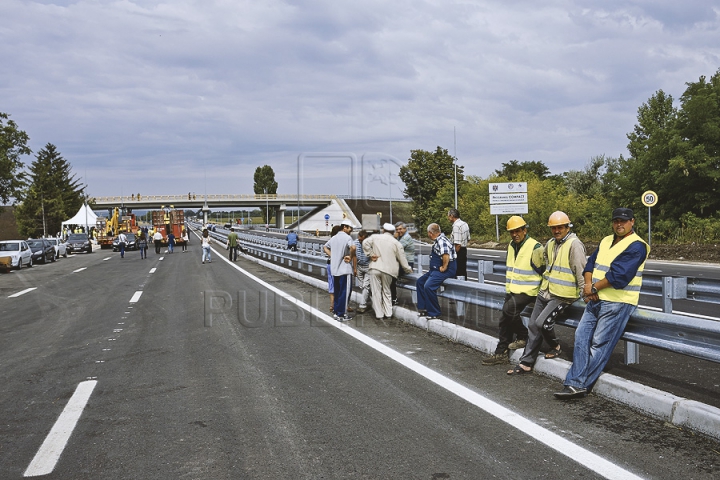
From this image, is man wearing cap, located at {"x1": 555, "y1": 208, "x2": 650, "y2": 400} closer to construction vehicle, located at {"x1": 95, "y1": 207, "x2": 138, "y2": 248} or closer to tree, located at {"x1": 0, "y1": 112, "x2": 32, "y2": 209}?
tree, located at {"x1": 0, "y1": 112, "x2": 32, "y2": 209}

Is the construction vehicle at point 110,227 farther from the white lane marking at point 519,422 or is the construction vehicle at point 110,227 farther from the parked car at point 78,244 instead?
the white lane marking at point 519,422

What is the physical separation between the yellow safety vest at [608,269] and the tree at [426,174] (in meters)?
60.1

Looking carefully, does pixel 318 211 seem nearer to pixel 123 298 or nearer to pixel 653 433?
pixel 123 298

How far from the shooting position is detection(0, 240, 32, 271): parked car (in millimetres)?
28220

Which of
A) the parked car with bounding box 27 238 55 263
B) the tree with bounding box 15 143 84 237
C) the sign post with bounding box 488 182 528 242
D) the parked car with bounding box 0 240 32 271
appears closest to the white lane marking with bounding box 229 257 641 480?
the parked car with bounding box 0 240 32 271

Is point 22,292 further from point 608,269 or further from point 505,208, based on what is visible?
point 505,208

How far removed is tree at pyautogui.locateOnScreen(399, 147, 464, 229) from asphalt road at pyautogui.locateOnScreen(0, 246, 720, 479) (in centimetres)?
5801

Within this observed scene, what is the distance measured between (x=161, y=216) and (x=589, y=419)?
49.4 meters

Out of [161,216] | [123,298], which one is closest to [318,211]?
[161,216]

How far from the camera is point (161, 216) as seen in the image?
50438mm

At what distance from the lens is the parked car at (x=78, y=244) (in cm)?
4862

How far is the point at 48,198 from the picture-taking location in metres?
86.0

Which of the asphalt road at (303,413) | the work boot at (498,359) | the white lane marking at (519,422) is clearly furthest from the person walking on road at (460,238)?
the work boot at (498,359)

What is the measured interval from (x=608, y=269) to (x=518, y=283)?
150 cm
